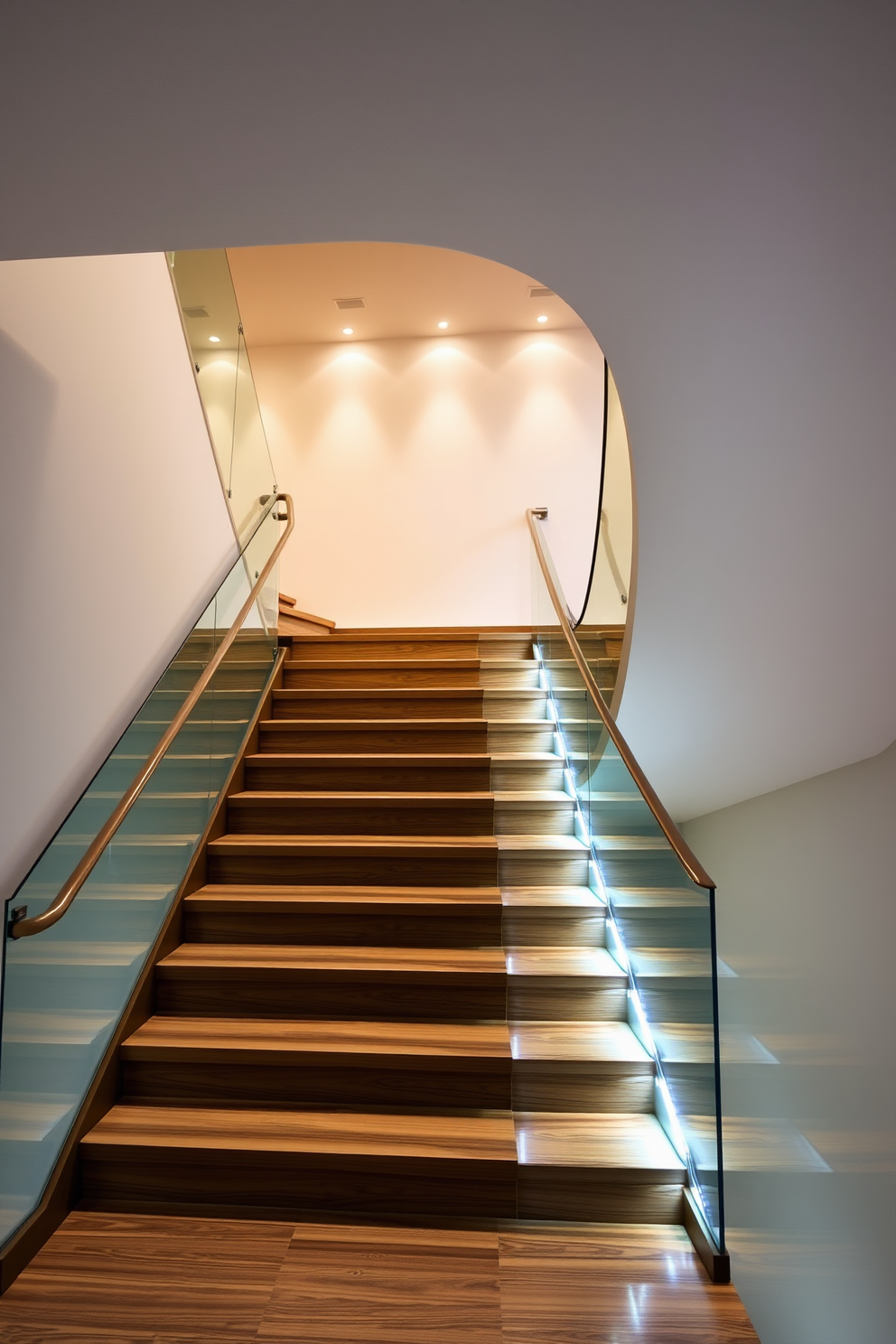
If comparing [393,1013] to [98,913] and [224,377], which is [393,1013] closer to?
[98,913]

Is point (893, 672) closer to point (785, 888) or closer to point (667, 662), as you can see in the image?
point (667, 662)

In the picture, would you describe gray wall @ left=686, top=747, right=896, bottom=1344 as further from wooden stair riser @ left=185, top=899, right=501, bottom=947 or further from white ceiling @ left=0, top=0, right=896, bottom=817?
white ceiling @ left=0, top=0, right=896, bottom=817

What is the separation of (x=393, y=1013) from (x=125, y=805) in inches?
49.1

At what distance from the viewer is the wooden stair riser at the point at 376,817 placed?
422cm

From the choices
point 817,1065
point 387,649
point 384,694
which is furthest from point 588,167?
point 817,1065

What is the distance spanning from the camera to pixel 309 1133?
272cm

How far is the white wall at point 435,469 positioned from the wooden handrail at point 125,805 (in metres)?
2.80

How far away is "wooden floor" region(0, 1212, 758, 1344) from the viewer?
2.10m

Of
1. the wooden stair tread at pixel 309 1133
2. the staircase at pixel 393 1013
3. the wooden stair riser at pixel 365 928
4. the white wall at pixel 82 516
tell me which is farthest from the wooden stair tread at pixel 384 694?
the wooden stair tread at pixel 309 1133

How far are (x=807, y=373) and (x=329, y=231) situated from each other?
1479 millimetres

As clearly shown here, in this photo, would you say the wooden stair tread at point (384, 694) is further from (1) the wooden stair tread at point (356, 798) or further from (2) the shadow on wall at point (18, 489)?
(2) the shadow on wall at point (18, 489)

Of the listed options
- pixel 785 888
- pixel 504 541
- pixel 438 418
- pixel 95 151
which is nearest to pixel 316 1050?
pixel 95 151

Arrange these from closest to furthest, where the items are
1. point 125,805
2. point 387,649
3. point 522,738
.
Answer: point 125,805, point 522,738, point 387,649

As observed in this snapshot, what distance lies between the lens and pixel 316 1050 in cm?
292
